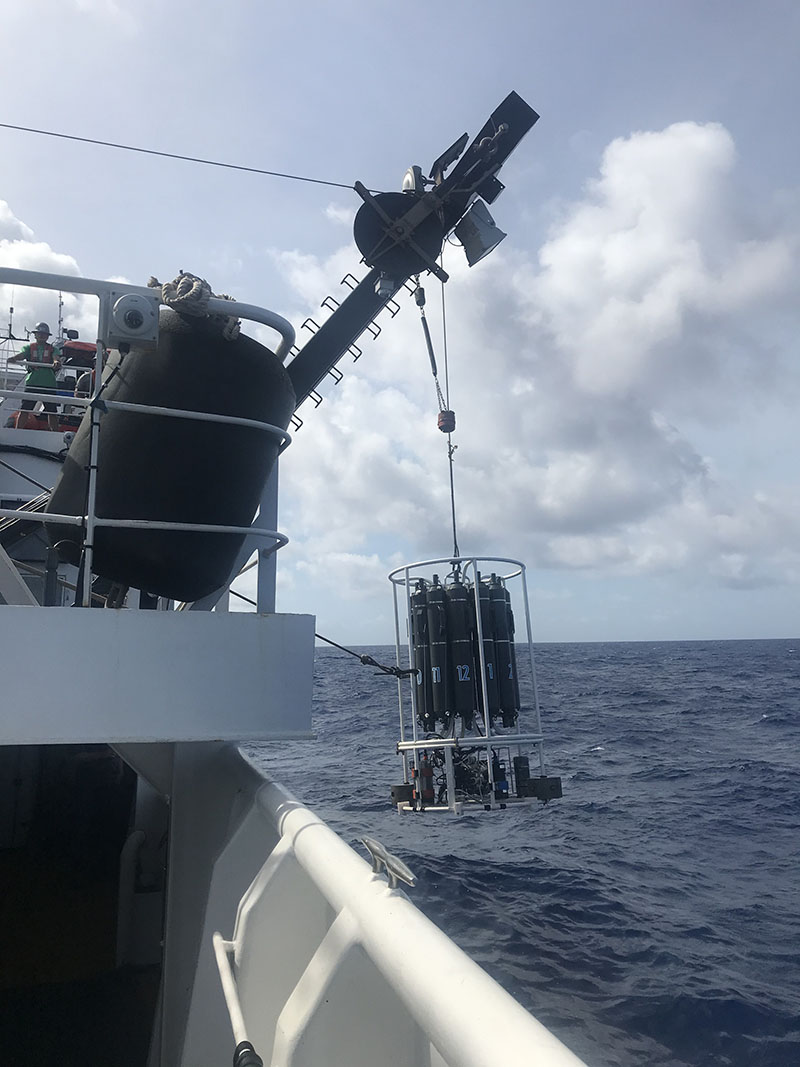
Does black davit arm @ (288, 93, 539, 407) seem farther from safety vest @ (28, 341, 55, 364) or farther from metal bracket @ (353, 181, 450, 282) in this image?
safety vest @ (28, 341, 55, 364)

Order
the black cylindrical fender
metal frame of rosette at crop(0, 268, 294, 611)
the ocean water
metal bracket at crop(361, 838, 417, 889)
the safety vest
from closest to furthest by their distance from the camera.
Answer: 1. metal bracket at crop(361, 838, 417, 889)
2. metal frame of rosette at crop(0, 268, 294, 611)
3. the black cylindrical fender
4. the ocean water
5. the safety vest

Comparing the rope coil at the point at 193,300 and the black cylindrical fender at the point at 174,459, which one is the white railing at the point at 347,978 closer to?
the black cylindrical fender at the point at 174,459

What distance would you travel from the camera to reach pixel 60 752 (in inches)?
319

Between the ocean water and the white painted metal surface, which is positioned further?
the ocean water

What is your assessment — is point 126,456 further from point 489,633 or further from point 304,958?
point 489,633

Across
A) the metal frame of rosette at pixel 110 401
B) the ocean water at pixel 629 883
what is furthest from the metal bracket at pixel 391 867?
the ocean water at pixel 629 883

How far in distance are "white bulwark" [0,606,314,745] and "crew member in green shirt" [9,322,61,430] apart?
4.95m

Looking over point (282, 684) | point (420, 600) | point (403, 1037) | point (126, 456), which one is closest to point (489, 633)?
point (420, 600)

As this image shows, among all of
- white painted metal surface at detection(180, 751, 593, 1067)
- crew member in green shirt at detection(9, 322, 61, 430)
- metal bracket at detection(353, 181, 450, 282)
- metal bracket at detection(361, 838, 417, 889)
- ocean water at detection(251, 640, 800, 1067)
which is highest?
metal bracket at detection(353, 181, 450, 282)

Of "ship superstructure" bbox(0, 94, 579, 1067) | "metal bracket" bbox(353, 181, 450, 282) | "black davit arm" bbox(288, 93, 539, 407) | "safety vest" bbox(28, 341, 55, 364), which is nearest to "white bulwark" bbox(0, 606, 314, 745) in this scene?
"ship superstructure" bbox(0, 94, 579, 1067)

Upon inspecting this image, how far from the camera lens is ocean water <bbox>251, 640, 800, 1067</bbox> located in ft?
20.2

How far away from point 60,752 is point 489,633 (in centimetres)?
467

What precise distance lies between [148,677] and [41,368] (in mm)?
6086

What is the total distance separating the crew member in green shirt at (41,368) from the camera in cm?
782
